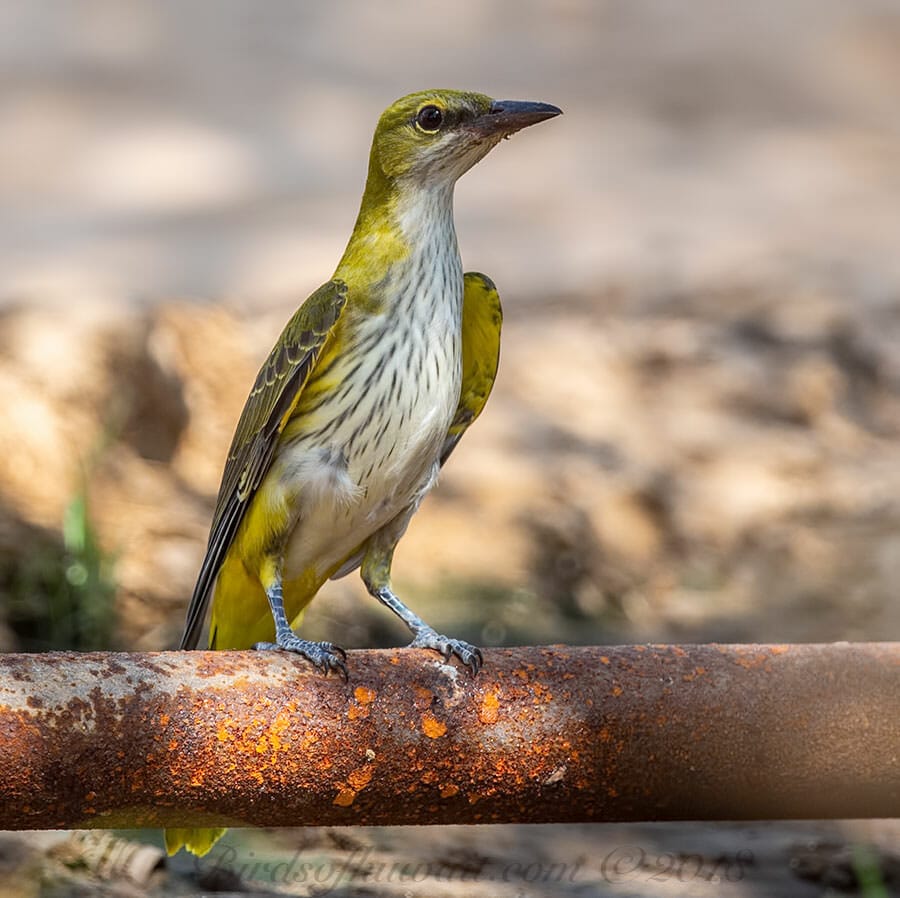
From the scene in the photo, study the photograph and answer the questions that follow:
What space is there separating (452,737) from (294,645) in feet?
2.42

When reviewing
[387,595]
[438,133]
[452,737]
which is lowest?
[387,595]

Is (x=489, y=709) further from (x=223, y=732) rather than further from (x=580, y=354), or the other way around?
(x=580, y=354)

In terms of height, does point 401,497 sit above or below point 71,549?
above

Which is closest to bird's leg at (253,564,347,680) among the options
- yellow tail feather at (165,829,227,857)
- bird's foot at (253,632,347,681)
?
bird's foot at (253,632,347,681)

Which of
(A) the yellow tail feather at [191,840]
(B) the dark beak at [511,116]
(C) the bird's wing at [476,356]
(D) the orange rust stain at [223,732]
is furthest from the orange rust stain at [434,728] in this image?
(B) the dark beak at [511,116]

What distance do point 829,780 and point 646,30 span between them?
355 inches

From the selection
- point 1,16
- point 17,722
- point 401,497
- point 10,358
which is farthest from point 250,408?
point 1,16

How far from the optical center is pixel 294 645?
307cm

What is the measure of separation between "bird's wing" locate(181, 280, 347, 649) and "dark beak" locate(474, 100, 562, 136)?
0.51 m

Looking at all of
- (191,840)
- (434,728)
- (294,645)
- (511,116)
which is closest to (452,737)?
(434,728)

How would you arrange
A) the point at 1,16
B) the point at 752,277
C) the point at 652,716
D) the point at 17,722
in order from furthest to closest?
1. the point at 1,16
2. the point at 752,277
3. the point at 652,716
4. the point at 17,722

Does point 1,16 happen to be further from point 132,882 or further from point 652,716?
point 652,716

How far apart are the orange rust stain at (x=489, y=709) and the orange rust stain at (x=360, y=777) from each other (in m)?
0.20

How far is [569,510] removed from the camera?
6.87 metres
